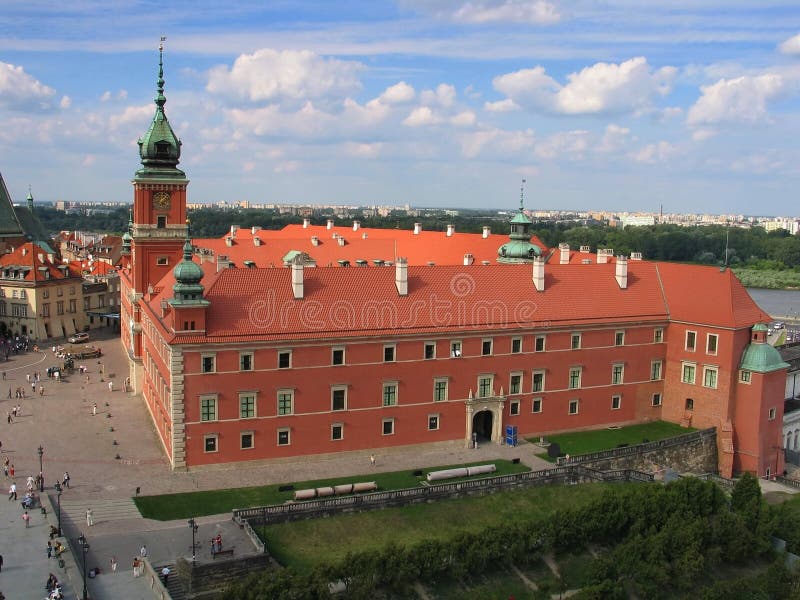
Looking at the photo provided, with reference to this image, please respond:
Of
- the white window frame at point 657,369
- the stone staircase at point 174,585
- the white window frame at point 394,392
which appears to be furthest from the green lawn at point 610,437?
the stone staircase at point 174,585

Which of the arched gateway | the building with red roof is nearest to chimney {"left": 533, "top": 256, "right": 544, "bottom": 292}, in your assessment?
the building with red roof

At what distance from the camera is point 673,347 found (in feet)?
202

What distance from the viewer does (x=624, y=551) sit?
133 ft

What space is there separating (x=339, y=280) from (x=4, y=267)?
59151 millimetres

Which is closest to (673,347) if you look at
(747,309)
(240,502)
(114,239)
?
(747,309)

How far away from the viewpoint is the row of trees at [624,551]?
3544 centimetres

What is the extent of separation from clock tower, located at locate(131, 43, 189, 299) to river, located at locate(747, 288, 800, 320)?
9995 centimetres

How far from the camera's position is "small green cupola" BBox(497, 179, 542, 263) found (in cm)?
7794

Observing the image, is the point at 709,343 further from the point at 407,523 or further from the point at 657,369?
the point at 407,523

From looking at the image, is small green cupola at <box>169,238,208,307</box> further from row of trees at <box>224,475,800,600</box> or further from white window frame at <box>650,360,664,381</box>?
white window frame at <box>650,360,664,381</box>

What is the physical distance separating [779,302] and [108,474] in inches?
5809

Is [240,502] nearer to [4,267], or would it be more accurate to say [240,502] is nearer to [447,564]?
[447,564]

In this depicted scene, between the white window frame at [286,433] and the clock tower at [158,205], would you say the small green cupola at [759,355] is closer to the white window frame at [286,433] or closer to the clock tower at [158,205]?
the white window frame at [286,433]

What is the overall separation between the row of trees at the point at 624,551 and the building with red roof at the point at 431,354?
12.8 m
